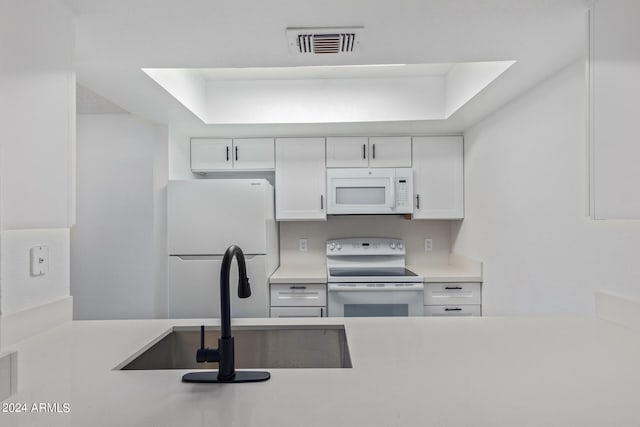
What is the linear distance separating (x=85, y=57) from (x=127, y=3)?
1.76 ft

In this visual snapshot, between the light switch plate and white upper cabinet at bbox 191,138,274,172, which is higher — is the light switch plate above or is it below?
below

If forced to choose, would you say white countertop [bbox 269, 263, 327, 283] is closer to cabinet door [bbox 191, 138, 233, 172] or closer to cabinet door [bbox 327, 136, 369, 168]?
cabinet door [bbox 327, 136, 369, 168]

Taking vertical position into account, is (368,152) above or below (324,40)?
below

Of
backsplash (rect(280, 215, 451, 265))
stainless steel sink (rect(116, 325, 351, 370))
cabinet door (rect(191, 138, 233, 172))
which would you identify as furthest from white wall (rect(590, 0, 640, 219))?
cabinet door (rect(191, 138, 233, 172))

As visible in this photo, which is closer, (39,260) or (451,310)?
(39,260)

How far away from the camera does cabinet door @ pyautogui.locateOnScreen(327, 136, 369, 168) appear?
319cm

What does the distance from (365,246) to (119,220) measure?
2064 millimetres

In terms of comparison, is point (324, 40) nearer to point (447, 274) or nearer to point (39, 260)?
point (39, 260)

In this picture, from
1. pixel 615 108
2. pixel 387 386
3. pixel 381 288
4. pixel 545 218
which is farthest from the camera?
pixel 381 288

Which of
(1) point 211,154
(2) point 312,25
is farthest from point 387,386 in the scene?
(1) point 211,154

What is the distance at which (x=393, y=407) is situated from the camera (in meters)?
Answer: 0.81

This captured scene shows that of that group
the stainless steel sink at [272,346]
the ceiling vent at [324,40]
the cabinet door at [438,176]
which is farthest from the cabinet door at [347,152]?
the stainless steel sink at [272,346]

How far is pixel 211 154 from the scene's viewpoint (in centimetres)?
322

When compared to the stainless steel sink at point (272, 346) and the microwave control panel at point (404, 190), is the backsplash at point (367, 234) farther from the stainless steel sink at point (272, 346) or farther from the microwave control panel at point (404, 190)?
the stainless steel sink at point (272, 346)
